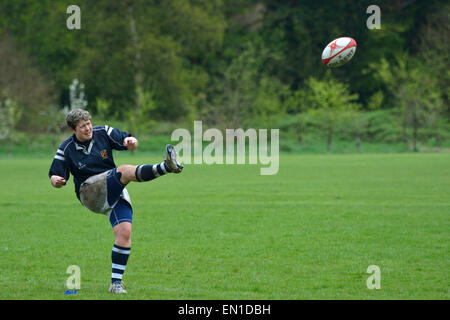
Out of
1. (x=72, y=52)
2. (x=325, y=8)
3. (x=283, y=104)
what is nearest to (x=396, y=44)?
(x=325, y=8)

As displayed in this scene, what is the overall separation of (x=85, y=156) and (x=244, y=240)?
4.25 meters

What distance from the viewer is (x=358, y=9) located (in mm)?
52562

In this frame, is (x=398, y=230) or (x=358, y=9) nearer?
(x=398, y=230)

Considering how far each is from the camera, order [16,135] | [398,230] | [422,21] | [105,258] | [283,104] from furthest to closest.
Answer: [422,21], [283,104], [16,135], [398,230], [105,258]

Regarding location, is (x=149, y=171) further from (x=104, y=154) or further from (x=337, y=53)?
(x=337, y=53)

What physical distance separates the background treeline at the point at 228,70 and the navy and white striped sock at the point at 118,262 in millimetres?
35853

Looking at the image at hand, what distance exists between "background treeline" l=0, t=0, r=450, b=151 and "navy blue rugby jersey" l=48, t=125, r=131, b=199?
35375 millimetres

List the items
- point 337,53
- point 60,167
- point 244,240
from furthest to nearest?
1. point 337,53
2. point 244,240
3. point 60,167

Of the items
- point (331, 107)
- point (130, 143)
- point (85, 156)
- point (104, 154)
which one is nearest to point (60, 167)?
point (85, 156)

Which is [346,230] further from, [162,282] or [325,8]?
[325,8]

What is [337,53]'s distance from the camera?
1159cm

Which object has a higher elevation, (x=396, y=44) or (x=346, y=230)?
(x=396, y=44)
